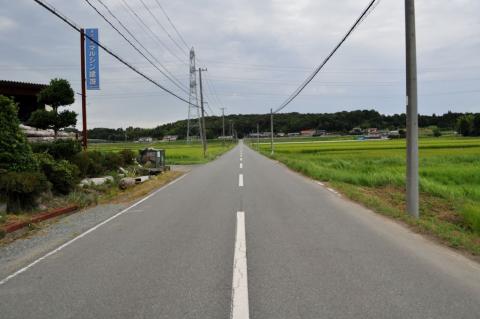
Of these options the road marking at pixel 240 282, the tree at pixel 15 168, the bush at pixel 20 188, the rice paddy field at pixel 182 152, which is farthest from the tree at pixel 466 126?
the road marking at pixel 240 282

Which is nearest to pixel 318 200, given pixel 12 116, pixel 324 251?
pixel 324 251

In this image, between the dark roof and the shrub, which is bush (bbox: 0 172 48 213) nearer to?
the shrub

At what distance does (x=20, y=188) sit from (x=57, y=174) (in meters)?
2.91

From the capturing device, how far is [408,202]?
10.5 m

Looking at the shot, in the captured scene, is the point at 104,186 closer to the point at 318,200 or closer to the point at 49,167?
the point at 49,167

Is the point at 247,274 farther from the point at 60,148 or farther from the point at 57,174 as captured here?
the point at 60,148

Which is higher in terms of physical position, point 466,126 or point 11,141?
point 466,126

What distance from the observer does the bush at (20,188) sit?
10594 millimetres

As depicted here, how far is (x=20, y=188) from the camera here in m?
10.7

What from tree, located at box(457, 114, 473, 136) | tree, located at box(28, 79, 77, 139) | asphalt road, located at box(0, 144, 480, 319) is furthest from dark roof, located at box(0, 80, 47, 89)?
tree, located at box(457, 114, 473, 136)

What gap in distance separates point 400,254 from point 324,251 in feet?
3.71

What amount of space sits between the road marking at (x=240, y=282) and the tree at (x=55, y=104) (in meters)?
13.7

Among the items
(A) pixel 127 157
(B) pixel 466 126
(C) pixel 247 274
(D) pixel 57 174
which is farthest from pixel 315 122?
(C) pixel 247 274

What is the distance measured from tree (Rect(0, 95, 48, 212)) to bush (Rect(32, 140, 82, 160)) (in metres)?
5.42
